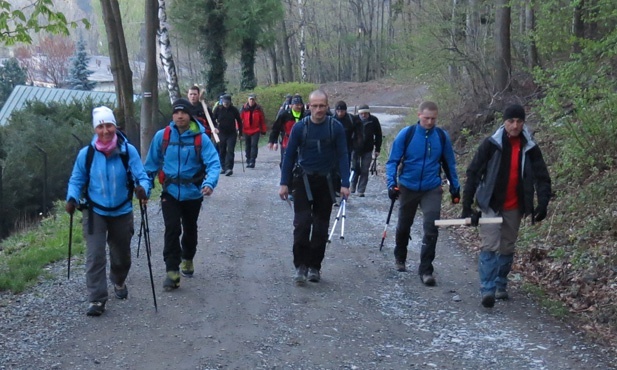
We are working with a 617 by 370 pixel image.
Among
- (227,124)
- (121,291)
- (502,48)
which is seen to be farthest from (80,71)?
(121,291)

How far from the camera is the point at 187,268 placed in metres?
9.10

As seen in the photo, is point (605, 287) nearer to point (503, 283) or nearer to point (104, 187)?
point (503, 283)

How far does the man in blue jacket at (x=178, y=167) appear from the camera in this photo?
8398mm

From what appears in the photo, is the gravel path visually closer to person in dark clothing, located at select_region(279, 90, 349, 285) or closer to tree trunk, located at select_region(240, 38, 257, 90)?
person in dark clothing, located at select_region(279, 90, 349, 285)

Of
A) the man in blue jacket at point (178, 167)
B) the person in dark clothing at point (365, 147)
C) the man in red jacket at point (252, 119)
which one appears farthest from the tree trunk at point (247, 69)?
the man in blue jacket at point (178, 167)

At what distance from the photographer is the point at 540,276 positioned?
30.8 feet

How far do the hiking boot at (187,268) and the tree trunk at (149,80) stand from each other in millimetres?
10528

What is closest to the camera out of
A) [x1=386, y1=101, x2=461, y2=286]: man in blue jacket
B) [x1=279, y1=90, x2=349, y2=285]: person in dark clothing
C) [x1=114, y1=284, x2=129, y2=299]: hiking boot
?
[x1=114, y1=284, x2=129, y2=299]: hiking boot

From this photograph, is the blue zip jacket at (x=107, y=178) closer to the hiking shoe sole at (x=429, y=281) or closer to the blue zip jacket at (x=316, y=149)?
the blue zip jacket at (x=316, y=149)

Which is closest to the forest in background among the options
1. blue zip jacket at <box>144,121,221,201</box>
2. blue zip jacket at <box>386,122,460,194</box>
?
blue zip jacket at <box>386,122,460,194</box>

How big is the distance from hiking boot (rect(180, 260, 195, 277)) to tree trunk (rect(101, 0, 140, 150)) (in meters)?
12.2

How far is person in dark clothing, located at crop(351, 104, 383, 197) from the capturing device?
15961mm

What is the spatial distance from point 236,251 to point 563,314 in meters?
4.71

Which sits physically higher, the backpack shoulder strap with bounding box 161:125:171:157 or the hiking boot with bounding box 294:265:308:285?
the backpack shoulder strap with bounding box 161:125:171:157
